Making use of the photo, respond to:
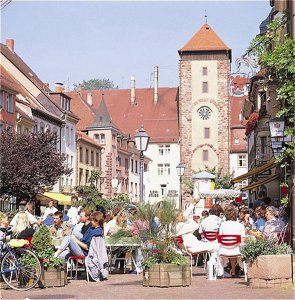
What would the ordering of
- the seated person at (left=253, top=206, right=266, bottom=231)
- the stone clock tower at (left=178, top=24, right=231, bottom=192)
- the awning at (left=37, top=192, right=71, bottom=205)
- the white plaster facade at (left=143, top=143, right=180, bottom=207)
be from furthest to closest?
1. the white plaster facade at (left=143, top=143, right=180, bottom=207)
2. the stone clock tower at (left=178, top=24, right=231, bottom=192)
3. the awning at (left=37, top=192, right=71, bottom=205)
4. the seated person at (left=253, top=206, right=266, bottom=231)

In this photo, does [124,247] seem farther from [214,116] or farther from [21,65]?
[214,116]

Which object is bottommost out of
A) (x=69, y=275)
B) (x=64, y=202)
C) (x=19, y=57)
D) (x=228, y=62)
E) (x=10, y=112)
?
(x=69, y=275)

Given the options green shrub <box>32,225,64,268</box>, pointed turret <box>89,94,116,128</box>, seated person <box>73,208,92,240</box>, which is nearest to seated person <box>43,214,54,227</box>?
seated person <box>73,208,92,240</box>

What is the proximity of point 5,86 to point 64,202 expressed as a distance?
11.8m

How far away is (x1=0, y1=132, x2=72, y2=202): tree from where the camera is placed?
Answer: 1714 inches

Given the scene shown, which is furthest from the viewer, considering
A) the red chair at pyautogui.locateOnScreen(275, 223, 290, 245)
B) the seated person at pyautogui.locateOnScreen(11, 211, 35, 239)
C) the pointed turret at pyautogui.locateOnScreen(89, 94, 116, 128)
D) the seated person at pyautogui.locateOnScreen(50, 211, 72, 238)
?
the pointed turret at pyautogui.locateOnScreen(89, 94, 116, 128)

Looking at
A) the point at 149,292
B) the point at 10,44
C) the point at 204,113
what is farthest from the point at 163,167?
the point at 149,292

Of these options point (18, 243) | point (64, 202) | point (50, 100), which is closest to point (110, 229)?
point (18, 243)

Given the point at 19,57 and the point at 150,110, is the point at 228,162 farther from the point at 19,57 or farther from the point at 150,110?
the point at 19,57

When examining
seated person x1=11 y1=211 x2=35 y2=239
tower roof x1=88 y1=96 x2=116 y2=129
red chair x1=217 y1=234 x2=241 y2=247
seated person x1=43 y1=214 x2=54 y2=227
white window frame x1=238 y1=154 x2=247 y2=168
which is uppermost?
tower roof x1=88 y1=96 x2=116 y2=129

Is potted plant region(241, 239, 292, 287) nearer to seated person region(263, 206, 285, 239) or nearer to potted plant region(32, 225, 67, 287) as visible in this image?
seated person region(263, 206, 285, 239)

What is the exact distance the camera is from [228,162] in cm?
9138

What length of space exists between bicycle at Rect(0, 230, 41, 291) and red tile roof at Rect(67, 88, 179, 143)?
88509 millimetres

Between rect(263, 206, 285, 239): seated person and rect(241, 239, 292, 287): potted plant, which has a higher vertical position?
rect(263, 206, 285, 239): seated person
